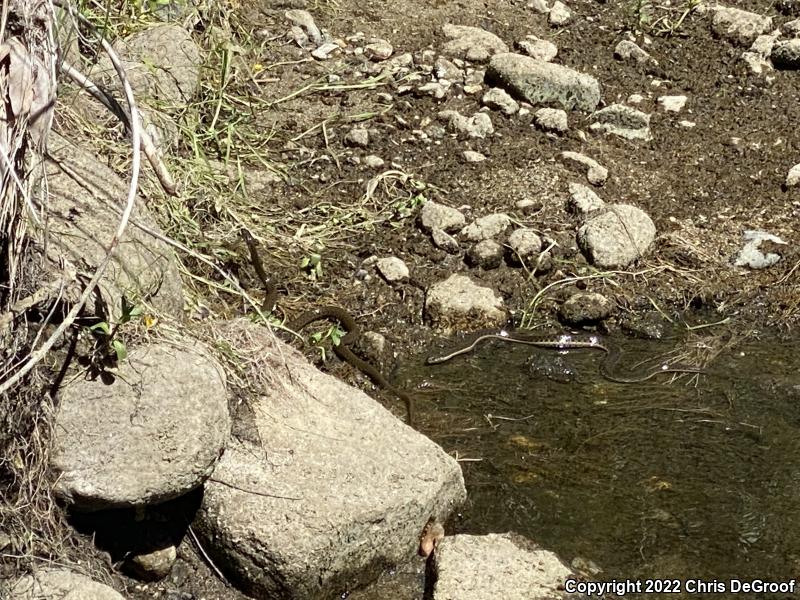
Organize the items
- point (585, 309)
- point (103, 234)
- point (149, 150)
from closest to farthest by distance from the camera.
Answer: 1. point (149, 150)
2. point (103, 234)
3. point (585, 309)

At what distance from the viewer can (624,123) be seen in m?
6.80

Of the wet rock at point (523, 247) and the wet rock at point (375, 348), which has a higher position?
the wet rock at point (523, 247)

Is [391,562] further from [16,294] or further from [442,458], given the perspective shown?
[16,294]

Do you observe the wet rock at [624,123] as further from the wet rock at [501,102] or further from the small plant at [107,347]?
the small plant at [107,347]

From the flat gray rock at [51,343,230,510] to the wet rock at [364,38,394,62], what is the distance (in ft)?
12.2

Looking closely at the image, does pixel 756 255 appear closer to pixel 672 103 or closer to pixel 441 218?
pixel 672 103

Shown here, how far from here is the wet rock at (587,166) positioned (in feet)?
21.0

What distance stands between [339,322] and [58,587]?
2.35m

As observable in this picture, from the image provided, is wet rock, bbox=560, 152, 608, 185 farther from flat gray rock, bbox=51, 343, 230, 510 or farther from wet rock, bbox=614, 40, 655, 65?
flat gray rock, bbox=51, 343, 230, 510

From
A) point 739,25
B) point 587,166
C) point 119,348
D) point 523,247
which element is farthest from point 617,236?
point 119,348

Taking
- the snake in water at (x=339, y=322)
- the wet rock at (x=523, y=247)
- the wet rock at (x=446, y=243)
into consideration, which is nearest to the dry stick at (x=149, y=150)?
the snake in water at (x=339, y=322)

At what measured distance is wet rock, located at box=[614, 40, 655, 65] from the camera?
24.0 feet

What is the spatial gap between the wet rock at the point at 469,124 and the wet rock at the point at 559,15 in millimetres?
1231

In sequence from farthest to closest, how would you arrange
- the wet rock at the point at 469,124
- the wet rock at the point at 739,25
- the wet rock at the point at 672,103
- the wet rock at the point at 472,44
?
the wet rock at the point at 739,25 → the wet rock at the point at 472,44 → the wet rock at the point at 672,103 → the wet rock at the point at 469,124
